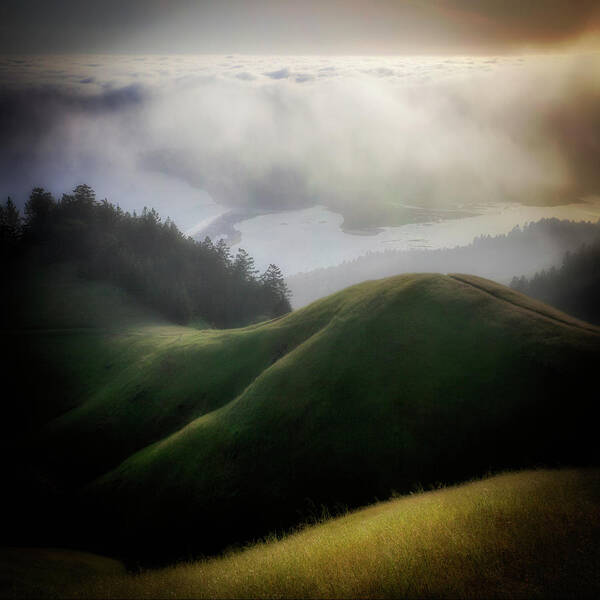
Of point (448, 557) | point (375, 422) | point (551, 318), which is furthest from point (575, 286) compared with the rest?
point (448, 557)

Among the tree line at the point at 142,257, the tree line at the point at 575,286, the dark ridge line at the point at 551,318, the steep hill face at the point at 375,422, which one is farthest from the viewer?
the tree line at the point at 575,286

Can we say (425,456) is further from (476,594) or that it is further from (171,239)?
(171,239)

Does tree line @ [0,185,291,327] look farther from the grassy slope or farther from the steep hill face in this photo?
the grassy slope

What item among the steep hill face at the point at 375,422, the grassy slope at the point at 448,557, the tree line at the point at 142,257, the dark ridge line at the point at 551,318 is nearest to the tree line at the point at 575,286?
the tree line at the point at 142,257

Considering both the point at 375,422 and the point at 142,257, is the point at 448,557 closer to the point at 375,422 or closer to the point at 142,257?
the point at 375,422

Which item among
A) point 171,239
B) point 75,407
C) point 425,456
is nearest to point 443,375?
point 425,456

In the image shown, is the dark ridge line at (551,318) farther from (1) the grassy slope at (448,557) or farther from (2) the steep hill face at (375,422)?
(1) the grassy slope at (448,557)

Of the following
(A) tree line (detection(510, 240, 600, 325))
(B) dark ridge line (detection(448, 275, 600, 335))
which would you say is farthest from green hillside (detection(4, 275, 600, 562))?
(A) tree line (detection(510, 240, 600, 325))
